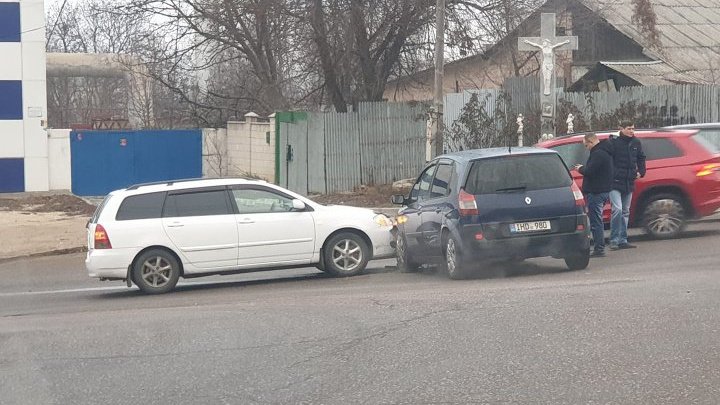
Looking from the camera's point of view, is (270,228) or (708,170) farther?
(708,170)

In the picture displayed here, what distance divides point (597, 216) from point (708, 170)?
2099 mm

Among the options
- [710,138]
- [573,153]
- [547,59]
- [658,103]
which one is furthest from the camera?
[658,103]

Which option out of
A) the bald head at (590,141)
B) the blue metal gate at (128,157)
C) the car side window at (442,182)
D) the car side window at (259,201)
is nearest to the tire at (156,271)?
the car side window at (259,201)

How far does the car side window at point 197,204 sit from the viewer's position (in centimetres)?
1266

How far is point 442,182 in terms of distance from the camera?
39.5 feet

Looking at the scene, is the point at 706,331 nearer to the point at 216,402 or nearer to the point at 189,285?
the point at 216,402

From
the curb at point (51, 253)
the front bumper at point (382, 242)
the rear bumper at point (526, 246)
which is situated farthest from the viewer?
the curb at point (51, 253)

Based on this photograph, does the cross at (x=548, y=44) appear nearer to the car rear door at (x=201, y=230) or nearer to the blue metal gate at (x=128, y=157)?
the car rear door at (x=201, y=230)

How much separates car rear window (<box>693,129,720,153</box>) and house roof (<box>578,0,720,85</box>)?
1288cm

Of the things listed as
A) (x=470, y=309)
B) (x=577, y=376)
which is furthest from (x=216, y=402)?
(x=470, y=309)

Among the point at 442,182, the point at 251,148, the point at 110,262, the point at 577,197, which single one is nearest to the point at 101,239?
the point at 110,262

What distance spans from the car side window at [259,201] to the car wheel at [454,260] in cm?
248

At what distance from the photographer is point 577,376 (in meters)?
6.56

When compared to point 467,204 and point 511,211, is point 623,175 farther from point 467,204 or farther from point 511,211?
point 467,204
